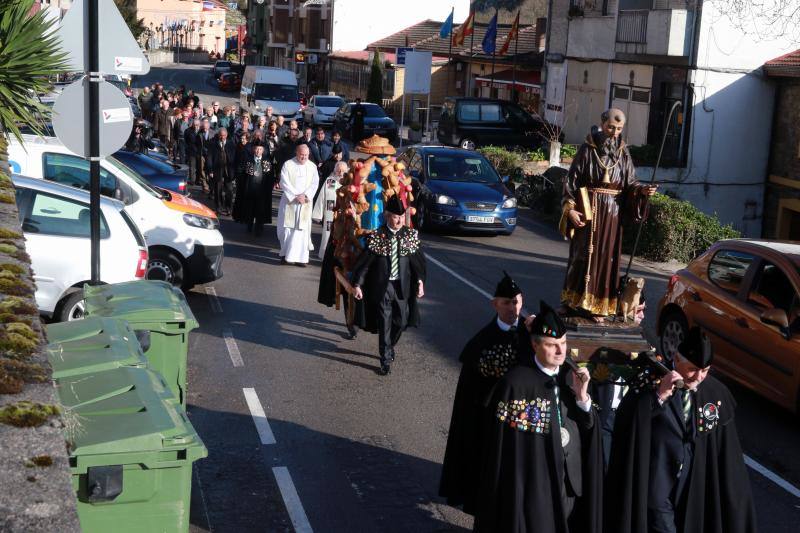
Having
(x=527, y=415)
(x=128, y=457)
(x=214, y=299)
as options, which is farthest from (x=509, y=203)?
(x=128, y=457)

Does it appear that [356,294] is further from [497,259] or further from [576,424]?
[497,259]

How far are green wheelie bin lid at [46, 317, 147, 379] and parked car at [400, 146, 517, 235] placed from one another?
1286 cm

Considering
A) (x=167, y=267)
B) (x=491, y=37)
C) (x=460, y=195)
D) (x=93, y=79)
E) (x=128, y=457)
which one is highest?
(x=491, y=37)

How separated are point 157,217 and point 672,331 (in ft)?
20.5

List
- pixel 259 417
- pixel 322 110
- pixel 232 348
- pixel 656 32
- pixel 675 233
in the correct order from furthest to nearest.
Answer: pixel 322 110 < pixel 656 32 < pixel 675 233 < pixel 232 348 < pixel 259 417

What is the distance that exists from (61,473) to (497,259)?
14508mm

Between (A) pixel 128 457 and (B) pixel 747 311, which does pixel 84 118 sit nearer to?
(A) pixel 128 457

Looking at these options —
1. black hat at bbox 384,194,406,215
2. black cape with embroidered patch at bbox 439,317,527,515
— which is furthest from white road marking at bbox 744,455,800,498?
black hat at bbox 384,194,406,215

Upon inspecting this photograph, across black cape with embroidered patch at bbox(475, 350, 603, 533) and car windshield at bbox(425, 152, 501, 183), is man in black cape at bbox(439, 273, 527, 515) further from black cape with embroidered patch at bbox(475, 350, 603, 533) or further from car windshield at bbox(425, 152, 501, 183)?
car windshield at bbox(425, 152, 501, 183)

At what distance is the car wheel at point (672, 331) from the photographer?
449 inches

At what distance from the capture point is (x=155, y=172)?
720 inches

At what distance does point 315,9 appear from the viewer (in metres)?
75.1

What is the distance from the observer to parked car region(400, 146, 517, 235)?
64.2ft

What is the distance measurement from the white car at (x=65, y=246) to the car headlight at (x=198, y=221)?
2.15m
